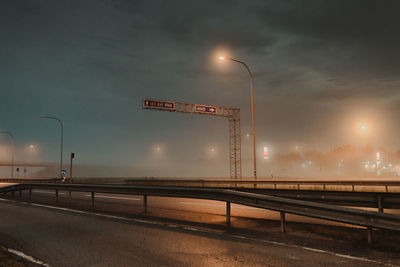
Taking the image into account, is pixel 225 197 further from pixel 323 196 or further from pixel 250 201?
pixel 323 196

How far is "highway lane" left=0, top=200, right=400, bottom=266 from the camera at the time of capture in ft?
18.4

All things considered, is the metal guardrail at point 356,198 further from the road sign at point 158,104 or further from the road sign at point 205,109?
the road sign at point 205,109

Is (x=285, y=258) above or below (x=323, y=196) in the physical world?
below

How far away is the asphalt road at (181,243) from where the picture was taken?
5672mm

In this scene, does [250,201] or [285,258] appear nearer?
[285,258]

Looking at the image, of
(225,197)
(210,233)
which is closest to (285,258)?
(210,233)

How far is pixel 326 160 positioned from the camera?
7362 inches

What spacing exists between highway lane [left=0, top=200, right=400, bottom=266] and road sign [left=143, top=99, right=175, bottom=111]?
32.2 meters

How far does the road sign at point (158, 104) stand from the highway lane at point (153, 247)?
3224 centimetres

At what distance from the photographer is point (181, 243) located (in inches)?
275

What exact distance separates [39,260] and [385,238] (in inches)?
301

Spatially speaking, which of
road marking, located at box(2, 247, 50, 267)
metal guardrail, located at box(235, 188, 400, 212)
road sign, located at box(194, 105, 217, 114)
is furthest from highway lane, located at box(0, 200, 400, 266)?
road sign, located at box(194, 105, 217, 114)

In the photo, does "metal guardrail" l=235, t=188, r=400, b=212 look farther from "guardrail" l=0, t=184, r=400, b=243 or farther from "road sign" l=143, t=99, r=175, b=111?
"road sign" l=143, t=99, r=175, b=111

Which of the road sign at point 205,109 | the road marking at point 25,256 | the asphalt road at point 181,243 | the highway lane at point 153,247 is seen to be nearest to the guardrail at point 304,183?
the asphalt road at point 181,243
